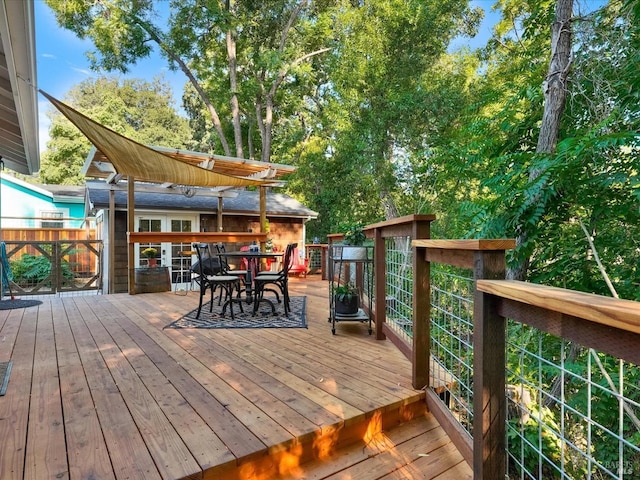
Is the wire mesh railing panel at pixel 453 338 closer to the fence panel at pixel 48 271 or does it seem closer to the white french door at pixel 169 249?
the white french door at pixel 169 249

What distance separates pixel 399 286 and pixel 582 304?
224cm

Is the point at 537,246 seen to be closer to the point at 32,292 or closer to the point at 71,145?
the point at 32,292

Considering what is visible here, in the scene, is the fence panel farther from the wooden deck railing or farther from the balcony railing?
the wooden deck railing

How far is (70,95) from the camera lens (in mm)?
20906

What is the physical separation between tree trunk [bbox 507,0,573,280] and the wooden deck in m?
2.58

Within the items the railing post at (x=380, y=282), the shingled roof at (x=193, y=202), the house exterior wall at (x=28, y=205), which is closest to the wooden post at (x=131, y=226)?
the shingled roof at (x=193, y=202)

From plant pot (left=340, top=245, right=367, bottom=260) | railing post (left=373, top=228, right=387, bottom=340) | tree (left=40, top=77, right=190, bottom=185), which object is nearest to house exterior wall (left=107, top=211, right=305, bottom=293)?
plant pot (left=340, top=245, right=367, bottom=260)

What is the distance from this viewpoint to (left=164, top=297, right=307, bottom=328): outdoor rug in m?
3.95

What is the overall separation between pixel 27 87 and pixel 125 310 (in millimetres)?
3004

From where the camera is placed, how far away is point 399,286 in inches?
121

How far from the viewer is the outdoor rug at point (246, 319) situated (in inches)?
156

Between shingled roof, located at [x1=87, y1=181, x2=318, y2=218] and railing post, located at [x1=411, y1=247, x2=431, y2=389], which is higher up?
shingled roof, located at [x1=87, y1=181, x2=318, y2=218]

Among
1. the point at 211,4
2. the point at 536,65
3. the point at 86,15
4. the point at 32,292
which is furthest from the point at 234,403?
the point at 86,15

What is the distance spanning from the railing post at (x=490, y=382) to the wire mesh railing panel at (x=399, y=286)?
54.8 inches
